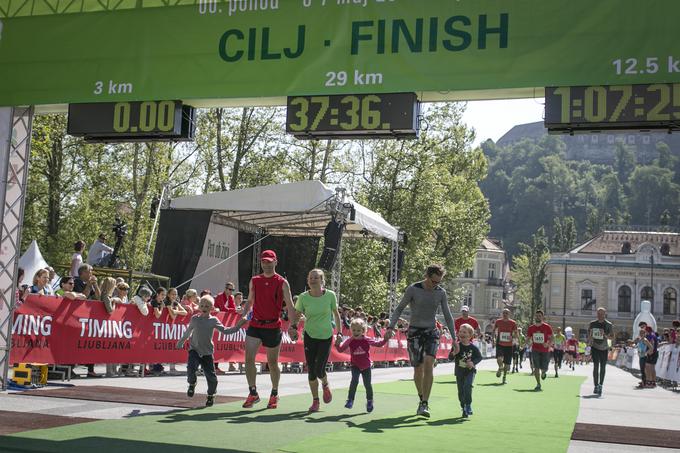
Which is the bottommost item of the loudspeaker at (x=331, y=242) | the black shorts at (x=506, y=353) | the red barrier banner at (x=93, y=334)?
the black shorts at (x=506, y=353)

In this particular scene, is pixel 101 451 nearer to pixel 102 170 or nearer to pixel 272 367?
pixel 272 367

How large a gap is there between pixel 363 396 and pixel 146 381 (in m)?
4.20

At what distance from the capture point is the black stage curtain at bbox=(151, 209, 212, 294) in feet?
79.1

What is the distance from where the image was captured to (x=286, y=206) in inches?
914

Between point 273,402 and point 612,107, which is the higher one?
point 612,107

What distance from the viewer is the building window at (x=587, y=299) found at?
10838 centimetres

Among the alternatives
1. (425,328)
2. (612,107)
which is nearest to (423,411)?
(425,328)

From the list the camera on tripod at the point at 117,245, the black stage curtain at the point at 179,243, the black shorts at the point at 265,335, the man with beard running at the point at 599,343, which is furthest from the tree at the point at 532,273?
the black shorts at the point at 265,335

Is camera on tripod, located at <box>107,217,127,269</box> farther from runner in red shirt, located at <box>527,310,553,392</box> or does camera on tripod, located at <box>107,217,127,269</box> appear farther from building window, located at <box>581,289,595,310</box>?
building window, located at <box>581,289,595,310</box>

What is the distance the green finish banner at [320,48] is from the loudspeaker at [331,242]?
11.8m

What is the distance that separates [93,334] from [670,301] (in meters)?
103

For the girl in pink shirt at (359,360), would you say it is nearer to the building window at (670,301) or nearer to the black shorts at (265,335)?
the black shorts at (265,335)

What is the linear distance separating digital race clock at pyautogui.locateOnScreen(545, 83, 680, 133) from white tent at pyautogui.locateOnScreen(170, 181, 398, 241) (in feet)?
43.4

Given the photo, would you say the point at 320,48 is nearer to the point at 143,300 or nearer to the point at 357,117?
the point at 357,117
